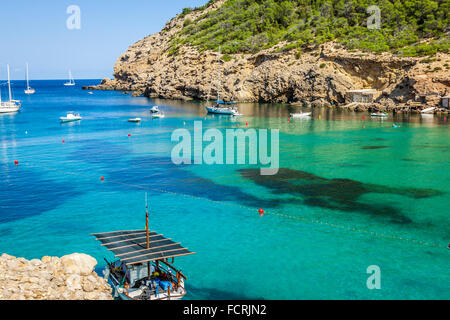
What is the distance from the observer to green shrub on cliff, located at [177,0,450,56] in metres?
93.8

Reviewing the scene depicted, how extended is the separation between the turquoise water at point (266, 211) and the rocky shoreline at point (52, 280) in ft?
12.8

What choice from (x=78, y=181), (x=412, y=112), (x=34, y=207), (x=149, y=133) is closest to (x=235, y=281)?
(x=34, y=207)

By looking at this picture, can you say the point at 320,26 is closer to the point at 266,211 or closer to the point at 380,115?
the point at 380,115

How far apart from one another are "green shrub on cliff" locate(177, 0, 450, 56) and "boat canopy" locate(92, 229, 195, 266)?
83545 mm

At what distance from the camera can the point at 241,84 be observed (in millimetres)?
110312

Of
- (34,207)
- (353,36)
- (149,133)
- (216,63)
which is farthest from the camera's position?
(216,63)

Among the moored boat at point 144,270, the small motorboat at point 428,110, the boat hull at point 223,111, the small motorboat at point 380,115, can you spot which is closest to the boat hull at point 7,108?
the boat hull at point 223,111

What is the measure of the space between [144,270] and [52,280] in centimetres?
347

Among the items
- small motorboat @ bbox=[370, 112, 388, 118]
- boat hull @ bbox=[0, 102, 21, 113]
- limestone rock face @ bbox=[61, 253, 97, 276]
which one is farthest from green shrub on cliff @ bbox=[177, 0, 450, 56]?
limestone rock face @ bbox=[61, 253, 97, 276]

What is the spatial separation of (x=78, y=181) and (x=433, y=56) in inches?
2956

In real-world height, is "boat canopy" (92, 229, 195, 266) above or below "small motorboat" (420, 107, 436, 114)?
below

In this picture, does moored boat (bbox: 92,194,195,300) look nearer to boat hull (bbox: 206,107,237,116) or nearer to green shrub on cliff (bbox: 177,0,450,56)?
boat hull (bbox: 206,107,237,116)

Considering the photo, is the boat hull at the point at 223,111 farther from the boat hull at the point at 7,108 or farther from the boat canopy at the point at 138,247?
the boat canopy at the point at 138,247

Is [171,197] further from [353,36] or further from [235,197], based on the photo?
[353,36]
